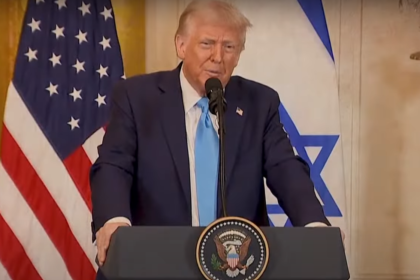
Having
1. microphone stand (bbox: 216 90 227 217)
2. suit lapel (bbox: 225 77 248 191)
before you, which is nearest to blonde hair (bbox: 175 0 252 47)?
suit lapel (bbox: 225 77 248 191)

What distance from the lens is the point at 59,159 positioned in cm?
340

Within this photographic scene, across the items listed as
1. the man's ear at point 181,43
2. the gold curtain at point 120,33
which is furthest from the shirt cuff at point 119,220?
the gold curtain at point 120,33

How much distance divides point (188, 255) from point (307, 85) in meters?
2.45

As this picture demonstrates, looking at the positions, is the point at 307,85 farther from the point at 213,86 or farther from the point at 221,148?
the point at 221,148

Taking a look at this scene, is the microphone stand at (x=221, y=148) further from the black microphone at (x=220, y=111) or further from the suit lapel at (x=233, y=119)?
the suit lapel at (x=233, y=119)

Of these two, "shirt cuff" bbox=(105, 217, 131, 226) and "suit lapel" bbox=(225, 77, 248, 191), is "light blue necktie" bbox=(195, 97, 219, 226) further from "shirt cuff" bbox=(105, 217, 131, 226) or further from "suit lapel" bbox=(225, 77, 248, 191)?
"shirt cuff" bbox=(105, 217, 131, 226)

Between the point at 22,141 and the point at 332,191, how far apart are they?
1.62 metres

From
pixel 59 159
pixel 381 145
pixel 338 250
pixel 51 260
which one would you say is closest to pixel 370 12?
pixel 381 145

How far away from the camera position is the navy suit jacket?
5.62 ft

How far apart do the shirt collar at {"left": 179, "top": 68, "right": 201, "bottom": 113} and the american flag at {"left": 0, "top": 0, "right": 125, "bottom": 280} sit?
1581mm

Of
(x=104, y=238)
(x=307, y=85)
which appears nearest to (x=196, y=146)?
(x=104, y=238)

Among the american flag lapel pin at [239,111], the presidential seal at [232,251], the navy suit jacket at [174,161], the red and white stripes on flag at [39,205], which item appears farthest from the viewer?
the red and white stripes on flag at [39,205]

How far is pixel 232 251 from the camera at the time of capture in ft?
4.03

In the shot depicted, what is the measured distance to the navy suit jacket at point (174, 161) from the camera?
1.71 metres
